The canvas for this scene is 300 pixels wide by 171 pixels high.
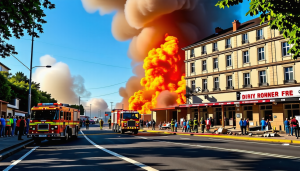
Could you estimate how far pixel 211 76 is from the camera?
4762cm

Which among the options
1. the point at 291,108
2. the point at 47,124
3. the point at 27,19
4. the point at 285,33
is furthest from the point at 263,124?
the point at 27,19

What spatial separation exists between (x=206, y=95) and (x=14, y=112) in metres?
29.3

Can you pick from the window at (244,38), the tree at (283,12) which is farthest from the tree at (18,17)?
the window at (244,38)

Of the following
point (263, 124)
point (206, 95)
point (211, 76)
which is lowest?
point (263, 124)

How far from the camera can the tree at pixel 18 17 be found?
11.8 metres

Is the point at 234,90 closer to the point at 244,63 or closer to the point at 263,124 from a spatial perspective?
the point at 244,63

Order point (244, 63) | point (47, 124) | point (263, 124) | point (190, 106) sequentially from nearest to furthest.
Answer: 1. point (47, 124)
2. point (263, 124)
3. point (244, 63)
4. point (190, 106)

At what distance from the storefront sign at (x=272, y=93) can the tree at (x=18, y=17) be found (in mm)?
30616

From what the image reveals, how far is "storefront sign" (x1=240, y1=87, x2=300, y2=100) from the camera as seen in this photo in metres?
34.8

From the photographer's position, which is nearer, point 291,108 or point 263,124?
point 263,124

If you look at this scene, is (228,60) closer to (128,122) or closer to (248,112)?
(248,112)

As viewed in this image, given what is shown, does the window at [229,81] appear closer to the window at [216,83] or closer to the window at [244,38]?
the window at [216,83]

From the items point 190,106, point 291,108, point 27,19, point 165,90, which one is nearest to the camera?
point 27,19

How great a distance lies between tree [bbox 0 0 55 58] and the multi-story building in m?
28.2
